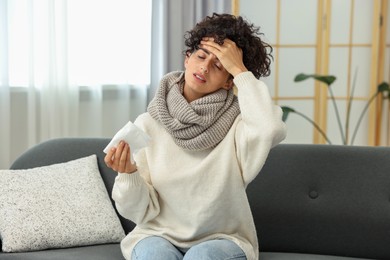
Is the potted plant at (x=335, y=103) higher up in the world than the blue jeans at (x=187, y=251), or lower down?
higher up

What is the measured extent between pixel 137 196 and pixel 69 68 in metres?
2.24

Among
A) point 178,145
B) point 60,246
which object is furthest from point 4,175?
point 178,145

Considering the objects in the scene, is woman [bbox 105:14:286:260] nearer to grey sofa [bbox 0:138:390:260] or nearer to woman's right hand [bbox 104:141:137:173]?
woman's right hand [bbox 104:141:137:173]

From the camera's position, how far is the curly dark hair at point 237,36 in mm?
2072

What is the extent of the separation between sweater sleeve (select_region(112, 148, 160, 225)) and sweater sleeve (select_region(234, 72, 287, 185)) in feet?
0.98

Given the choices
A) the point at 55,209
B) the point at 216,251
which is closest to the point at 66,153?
the point at 55,209

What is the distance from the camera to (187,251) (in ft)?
6.56

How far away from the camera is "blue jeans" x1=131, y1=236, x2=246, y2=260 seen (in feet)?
6.19

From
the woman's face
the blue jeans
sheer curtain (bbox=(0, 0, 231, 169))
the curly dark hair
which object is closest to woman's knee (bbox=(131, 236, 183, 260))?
the blue jeans

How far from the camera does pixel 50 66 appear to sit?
12.9 ft

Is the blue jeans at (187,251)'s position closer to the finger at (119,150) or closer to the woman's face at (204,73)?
the finger at (119,150)

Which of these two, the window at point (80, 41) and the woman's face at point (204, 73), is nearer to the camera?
the woman's face at point (204, 73)

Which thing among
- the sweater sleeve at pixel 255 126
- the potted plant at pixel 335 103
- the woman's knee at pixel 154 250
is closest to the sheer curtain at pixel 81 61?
the potted plant at pixel 335 103

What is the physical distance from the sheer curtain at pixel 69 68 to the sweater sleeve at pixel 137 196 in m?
1.96
